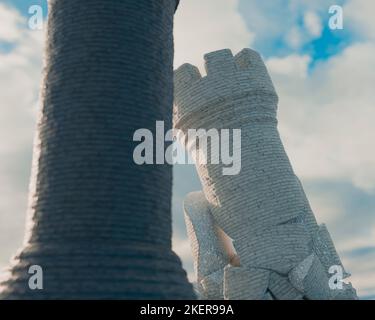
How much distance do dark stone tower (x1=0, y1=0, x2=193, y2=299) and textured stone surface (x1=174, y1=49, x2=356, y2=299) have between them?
5144mm

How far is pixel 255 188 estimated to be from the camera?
11648 mm

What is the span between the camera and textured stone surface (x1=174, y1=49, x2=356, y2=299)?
11344 millimetres

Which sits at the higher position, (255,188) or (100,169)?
(255,188)

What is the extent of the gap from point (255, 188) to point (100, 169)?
20.1 ft

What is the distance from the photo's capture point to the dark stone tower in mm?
5793

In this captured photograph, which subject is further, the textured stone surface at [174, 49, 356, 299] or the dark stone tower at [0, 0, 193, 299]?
the textured stone surface at [174, 49, 356, 299]

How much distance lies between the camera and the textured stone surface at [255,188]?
11.3m

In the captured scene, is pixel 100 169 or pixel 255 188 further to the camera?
pixel 255 188

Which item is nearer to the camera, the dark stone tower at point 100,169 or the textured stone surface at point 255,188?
the dark stone tower at point 100,169

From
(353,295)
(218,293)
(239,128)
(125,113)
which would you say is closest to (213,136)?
(239,128)

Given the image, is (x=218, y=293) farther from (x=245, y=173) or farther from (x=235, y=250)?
(x=245, y=173)

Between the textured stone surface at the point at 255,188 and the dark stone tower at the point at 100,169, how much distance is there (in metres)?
5.14

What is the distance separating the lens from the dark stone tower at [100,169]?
579 cm
